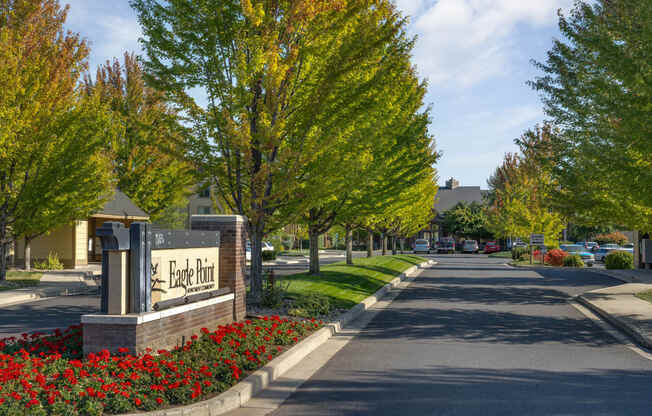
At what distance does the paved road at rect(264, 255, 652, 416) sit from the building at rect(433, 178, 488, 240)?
70.7 meters

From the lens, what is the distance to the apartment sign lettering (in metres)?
8.37

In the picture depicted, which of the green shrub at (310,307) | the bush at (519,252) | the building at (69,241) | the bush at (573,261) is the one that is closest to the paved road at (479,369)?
the green shrub at (310,307)

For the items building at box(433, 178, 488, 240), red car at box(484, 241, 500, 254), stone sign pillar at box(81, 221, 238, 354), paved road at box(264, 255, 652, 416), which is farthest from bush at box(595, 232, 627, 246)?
stone sign pillar at box(81, 221, 238, 354)

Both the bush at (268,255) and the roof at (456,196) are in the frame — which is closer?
the bush at (268,255)

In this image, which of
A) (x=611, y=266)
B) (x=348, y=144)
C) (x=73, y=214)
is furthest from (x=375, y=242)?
(x=348, y=144)

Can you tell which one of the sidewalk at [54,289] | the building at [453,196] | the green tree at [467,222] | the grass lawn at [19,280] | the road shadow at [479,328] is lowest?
the road shadow at [479,328]

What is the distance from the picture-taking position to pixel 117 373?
22.6ft

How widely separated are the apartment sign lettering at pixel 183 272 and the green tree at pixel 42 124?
1199 centimetres

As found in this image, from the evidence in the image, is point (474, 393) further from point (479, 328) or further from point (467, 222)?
point (467, 222)

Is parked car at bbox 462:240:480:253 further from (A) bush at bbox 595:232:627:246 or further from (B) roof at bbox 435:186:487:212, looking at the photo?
(B) roof at bbox 435:186:487:212

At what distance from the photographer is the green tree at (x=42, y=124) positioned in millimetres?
19531

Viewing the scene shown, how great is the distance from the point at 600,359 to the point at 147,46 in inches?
426

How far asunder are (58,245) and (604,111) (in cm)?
2803

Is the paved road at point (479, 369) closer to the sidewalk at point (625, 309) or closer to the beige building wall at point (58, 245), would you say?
the sidewalk at point (625, 309)
